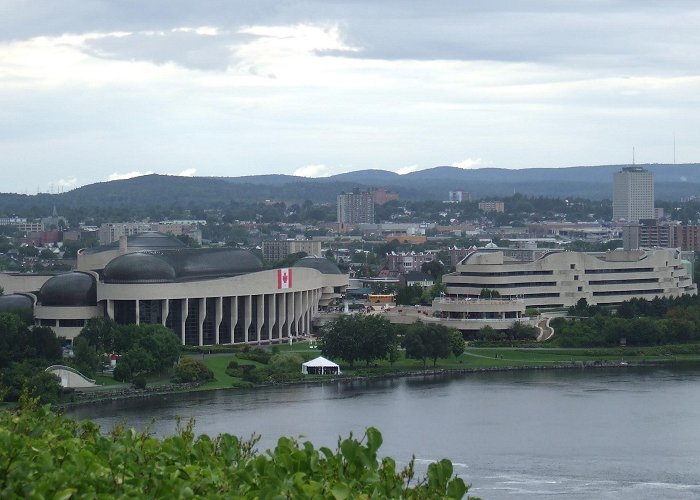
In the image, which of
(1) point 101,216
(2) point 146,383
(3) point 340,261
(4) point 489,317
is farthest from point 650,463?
(1) point 101,216

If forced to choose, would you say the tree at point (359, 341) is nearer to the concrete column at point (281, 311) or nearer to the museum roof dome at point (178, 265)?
the museum roof dome at point (178, 265)

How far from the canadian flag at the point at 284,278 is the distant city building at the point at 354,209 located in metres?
110

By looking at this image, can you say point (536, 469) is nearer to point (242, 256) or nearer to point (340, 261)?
point (242, 256)

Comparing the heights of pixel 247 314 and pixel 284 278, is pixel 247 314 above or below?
below

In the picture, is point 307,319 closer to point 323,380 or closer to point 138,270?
point 138,270

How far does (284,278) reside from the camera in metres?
53.7

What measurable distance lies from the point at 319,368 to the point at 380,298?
19066mm

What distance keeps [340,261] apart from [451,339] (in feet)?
162

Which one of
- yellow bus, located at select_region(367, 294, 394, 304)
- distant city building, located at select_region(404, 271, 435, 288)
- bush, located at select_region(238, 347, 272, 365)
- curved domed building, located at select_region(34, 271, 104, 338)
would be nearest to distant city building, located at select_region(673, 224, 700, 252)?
distant city building, located at select_region(404, 271, 435, 288)

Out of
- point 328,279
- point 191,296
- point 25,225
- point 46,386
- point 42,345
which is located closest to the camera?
point 46,386

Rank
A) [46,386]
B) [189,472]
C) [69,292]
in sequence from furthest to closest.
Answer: [69,292] < [46,386] < [189,472]

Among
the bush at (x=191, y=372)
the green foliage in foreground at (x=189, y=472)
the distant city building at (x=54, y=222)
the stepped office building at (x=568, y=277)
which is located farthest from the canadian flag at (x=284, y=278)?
the distant city building at (x=54, y=222)

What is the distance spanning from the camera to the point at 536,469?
95.0 feet

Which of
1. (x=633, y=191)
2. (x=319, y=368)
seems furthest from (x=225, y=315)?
(x=633, y=191)
